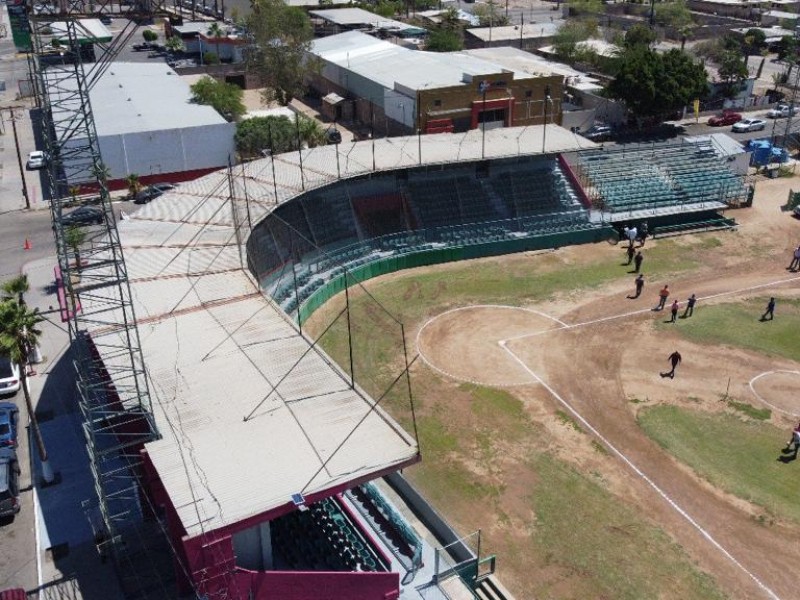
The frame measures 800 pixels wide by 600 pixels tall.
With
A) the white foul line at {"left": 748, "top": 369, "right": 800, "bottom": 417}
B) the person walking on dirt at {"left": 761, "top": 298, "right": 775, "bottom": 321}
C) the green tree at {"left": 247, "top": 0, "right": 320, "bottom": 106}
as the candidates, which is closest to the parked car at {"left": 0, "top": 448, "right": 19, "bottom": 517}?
the white foul line at {"left": 748, "top": 369, "right": 800, "bottom": 417}

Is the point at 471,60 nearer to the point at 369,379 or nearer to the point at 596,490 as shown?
the point at 369,379

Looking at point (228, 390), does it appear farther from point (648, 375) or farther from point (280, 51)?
point (280, 51)

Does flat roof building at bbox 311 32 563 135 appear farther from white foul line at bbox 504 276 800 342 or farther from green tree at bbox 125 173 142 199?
white foul line at bbox 504 276 800 342

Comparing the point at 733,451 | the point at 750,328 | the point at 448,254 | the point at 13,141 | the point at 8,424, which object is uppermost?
the point at 8,424

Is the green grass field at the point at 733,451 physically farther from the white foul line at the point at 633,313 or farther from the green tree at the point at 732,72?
the green tree at the point at 732,72

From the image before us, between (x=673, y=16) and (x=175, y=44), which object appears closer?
(x=175, y=44)

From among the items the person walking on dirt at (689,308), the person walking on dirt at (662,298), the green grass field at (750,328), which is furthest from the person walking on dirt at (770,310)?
the person walking on dirt at (662,298)

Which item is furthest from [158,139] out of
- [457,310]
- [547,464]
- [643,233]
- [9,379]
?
[547,464]

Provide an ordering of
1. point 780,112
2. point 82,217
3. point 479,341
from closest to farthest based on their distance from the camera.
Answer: point 82,217, point 479,341, point 780,112
